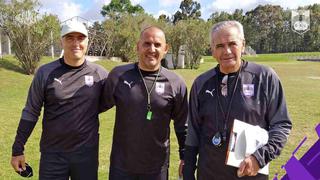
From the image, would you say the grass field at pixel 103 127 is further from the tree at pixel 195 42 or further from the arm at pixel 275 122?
the tree at pixel 195 42

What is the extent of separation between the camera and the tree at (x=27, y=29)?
78.8 feet

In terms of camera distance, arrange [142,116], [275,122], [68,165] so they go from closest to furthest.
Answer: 1. [275,122]
2. [142,116]
3. [68,165]

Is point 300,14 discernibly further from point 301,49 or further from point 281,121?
point 281,121

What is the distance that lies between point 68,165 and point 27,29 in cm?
2164

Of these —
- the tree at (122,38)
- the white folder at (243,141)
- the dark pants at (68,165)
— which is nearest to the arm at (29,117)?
the dark pants at (68,165)

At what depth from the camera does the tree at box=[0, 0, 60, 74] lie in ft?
78.8

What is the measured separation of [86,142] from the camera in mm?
3992

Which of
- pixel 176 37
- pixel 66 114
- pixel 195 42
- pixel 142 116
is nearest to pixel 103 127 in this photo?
pixel 66 114

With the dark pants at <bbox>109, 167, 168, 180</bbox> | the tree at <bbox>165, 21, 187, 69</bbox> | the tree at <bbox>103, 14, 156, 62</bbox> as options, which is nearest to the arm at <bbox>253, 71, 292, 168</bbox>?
the dark pants at <bbox>109, 167, 168, 180</bbox>

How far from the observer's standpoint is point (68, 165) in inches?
155

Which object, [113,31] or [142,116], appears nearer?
[142,116]

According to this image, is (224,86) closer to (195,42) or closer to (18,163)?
(18,163)

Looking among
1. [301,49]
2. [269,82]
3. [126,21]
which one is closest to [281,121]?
[269,82]

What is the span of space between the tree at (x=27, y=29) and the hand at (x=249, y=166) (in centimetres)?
2288
